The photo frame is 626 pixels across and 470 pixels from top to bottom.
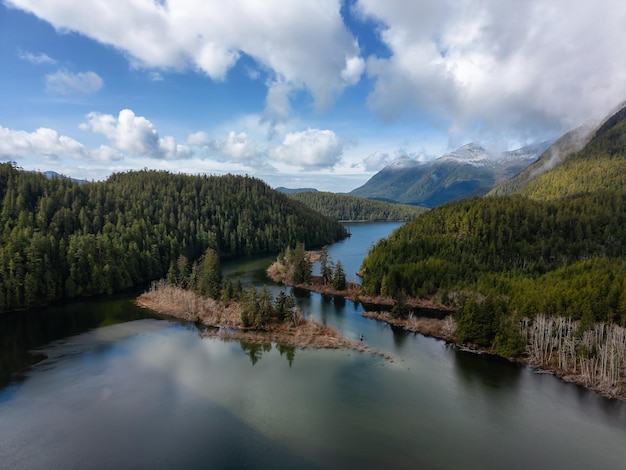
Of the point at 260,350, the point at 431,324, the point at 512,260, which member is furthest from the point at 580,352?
the point at 512,260

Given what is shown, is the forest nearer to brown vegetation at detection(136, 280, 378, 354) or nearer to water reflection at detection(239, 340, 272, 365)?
brown vegetation at detection(136, 280, 378, 354)

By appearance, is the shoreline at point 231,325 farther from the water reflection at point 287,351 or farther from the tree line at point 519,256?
the tree line at point 519,256

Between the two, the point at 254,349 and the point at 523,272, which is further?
the point at 523,272

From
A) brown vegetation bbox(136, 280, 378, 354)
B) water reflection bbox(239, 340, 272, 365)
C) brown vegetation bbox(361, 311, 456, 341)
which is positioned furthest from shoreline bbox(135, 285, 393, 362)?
brown vegetation bbox(361, 311, 456, 341)

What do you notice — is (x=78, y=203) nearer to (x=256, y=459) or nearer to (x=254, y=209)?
(x=254, y=209)

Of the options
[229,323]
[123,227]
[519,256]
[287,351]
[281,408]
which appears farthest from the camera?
[123,227]

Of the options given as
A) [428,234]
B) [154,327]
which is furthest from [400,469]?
[428,234]

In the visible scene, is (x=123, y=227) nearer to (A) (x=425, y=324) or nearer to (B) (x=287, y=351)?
(B) (x=287, y=351)
